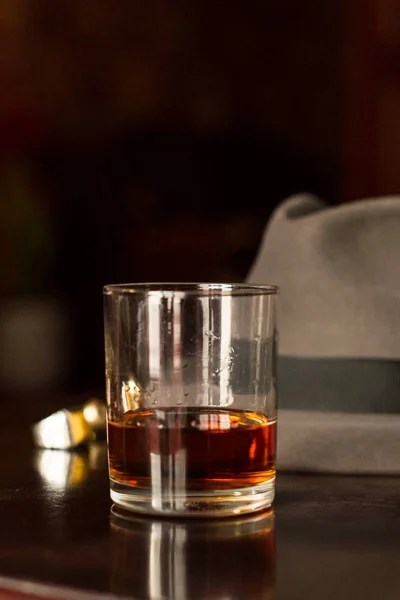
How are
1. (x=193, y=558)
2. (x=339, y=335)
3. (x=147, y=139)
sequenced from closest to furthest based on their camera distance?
1. (x=193, y=558)
2. (x=339, y=335)
3. (x=147, y=139)

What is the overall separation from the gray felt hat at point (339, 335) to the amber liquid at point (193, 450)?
0.34 ft

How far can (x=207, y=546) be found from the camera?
A: 45 centimetres

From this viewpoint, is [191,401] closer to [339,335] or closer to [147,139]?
[339,335]

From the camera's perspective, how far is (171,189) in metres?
2.04

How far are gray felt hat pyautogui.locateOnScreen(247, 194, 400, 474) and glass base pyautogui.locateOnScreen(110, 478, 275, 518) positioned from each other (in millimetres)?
110

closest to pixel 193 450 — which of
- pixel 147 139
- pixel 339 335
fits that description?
pixel 339 335

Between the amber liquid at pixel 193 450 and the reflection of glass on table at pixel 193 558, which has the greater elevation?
the amber liquid at pixel 193 450

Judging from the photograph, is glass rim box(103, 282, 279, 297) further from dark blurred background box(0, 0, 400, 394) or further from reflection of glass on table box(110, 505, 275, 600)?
dark blurred background box(0, 0, 400, 394)

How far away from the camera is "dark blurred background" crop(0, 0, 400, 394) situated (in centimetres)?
204

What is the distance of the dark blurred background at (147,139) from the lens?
2.04 meters

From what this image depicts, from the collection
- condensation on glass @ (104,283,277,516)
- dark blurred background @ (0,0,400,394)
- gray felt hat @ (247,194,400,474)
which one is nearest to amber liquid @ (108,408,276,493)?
condensation on glass @ (104,283,277,516)

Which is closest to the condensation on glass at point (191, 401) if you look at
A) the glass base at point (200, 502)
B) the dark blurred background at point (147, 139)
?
the glass base at point (200, 502)

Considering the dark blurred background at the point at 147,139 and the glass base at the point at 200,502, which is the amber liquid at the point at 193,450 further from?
the dark blurred background at the point at 147,139

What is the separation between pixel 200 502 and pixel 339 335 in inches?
8.2
